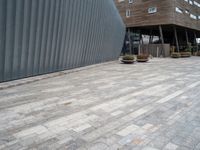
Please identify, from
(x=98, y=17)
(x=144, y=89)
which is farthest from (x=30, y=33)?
(x=98, y=17)

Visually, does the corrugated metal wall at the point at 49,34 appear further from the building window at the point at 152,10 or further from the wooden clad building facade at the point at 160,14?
the building window at the point at 152,10

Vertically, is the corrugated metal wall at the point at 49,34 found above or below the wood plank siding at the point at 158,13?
below

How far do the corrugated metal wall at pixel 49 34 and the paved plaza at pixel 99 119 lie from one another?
4.86ft

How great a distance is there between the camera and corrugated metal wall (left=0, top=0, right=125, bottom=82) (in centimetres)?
676

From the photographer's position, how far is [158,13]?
2341 centimetres

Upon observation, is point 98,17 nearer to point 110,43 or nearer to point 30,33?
point 110,43

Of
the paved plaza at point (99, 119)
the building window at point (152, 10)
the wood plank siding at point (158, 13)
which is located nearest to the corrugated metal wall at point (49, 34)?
the paved plaza at point (99, 119)

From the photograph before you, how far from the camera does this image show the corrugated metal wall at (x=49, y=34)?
676cm

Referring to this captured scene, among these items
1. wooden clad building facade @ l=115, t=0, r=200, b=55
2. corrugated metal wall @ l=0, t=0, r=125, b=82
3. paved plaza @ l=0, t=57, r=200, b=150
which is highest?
wooden clad building facade @ l=115, t=0, r=200, b=55

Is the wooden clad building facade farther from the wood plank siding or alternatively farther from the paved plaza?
the paved plaza

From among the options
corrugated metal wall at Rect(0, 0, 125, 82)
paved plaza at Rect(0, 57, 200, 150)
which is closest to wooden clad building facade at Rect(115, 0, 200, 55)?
corrugated metal wall at Rect(0, 0, 125, 82)

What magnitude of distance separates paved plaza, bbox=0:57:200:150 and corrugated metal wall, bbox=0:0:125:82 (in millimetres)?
1480

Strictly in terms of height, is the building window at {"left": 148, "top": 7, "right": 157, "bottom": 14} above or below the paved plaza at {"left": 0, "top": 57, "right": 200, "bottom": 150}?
above

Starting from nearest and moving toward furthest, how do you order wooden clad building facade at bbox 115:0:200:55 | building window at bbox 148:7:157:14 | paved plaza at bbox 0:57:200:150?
paved plaza at bbox 0:57:200:150 < wooden clad building facade at bbox 115:0:200:55 < building window at bbox 148:7:157:14
